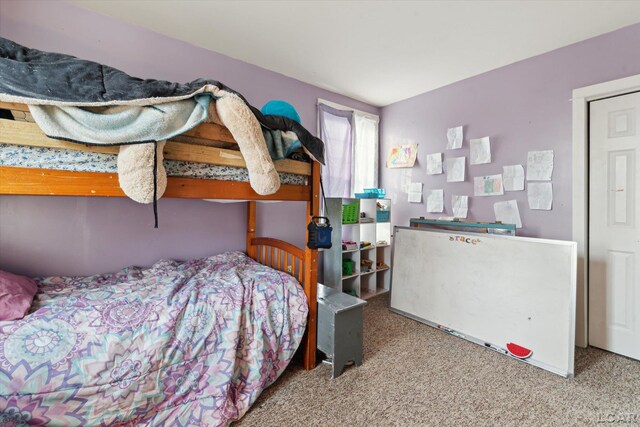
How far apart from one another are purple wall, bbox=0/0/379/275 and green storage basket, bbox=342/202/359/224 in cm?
84

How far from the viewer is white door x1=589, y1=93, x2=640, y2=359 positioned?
6.40 ft

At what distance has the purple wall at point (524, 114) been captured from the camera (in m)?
2.05

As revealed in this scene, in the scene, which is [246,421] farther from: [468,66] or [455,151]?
[468,66]

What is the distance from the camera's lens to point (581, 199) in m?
2.11

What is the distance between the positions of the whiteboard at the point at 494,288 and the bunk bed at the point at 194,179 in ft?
3.87

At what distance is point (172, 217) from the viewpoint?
2189 millimetres

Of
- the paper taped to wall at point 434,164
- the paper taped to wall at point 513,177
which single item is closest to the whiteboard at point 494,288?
the paper taped to wall at point 513,177

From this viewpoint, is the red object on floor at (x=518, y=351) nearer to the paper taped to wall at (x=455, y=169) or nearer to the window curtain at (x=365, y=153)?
the paper taped to wall at (x=455, y=169)

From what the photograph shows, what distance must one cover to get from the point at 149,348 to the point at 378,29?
2391 millimetres

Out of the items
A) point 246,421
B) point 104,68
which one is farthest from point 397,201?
point 104,68

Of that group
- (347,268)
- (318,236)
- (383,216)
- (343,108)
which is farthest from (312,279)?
(343,108)

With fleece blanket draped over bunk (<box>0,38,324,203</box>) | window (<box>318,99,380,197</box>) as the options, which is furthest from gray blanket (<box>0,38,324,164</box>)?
window (<box>318,99,380,197</box>)

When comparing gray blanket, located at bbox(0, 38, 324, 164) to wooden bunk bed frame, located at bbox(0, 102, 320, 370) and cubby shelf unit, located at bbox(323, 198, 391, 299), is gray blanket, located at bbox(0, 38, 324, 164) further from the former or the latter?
cubby shelf unit, located at bbox(323, 198, 391, 299)

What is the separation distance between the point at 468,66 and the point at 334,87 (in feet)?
4.22
